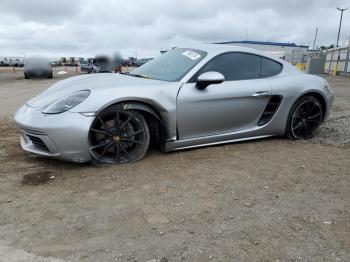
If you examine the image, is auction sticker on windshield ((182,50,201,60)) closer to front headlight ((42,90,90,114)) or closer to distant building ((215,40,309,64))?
front headlight ((42,90,90,114))

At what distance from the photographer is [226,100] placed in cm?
447

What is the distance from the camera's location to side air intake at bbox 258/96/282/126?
4.87 m

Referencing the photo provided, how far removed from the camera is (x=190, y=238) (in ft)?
8.29

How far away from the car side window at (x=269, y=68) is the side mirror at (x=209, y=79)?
980 mm

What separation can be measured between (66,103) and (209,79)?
1556 millimetres

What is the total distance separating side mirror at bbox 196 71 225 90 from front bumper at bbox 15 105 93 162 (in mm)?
1303

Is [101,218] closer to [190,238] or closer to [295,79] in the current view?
[190,238]

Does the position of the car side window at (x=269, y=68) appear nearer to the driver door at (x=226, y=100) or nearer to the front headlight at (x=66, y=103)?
the driver door at (x=226, y=100)

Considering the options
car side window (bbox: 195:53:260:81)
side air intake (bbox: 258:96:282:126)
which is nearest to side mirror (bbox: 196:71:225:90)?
car side window (bbox: 195:53:260:81)

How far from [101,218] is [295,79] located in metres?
3.44

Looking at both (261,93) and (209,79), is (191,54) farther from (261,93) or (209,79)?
(261,93)

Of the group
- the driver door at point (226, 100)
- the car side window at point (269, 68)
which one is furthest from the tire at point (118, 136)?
the car side window at point (269, 68)

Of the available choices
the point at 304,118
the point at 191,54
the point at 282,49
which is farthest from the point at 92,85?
the point at 282,49

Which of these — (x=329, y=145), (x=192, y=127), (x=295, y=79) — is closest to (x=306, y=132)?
(x=329, y=145)
